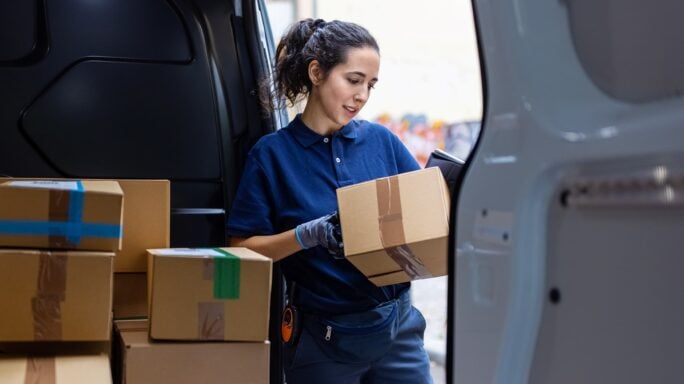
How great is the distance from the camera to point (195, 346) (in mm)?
2256

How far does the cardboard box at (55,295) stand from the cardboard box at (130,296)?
37 centimetres

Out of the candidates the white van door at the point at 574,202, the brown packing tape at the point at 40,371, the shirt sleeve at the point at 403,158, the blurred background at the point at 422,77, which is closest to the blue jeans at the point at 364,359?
the shirt sleeve at the point at 403,158

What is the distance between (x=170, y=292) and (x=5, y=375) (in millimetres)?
419

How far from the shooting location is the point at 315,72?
2.72 metres

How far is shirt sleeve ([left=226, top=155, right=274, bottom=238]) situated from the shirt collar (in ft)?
0.48

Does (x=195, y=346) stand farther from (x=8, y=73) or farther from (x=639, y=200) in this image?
(x=639, y=200)

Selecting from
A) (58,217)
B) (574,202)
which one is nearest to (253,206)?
(58,217)

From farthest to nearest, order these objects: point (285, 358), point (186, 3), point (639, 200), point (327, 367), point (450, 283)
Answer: point (186, 3), point (285, 358), point (327, 367), point (450, 283), point (639, 200)

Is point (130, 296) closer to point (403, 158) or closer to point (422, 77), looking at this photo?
point (403, 158)

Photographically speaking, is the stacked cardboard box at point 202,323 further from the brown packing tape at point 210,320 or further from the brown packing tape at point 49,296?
the brown packing tape at point 49,296

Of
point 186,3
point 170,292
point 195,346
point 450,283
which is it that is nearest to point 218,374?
point 195,346

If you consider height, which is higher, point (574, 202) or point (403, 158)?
point (403, 158)

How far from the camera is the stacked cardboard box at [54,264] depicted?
7.02ft

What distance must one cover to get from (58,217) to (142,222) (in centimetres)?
45
